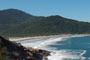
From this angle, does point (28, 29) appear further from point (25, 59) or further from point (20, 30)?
point (25, 59)

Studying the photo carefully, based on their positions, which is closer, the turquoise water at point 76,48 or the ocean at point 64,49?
the ocean at point 64,49

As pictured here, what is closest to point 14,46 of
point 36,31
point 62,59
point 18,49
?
point 18,49

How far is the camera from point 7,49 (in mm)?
37969

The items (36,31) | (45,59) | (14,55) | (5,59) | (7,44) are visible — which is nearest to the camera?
(5,59)

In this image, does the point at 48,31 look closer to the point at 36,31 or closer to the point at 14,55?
the point at 36,31

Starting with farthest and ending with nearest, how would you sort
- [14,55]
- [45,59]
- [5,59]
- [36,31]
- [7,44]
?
1. [36,31]
2. [45,59]
3. [7,44]
4. [14,55]
5. [5,59]

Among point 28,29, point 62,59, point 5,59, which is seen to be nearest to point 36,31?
point 28,29

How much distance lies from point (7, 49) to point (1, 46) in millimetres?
665

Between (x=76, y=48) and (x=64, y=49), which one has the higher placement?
(x=64, y=49)

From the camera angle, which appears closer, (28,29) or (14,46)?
(14,46)

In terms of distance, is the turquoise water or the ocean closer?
the ocean

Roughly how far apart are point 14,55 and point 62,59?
1125 centimetres

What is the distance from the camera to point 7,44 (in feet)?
130

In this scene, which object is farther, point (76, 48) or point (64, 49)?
point (76, 48)
